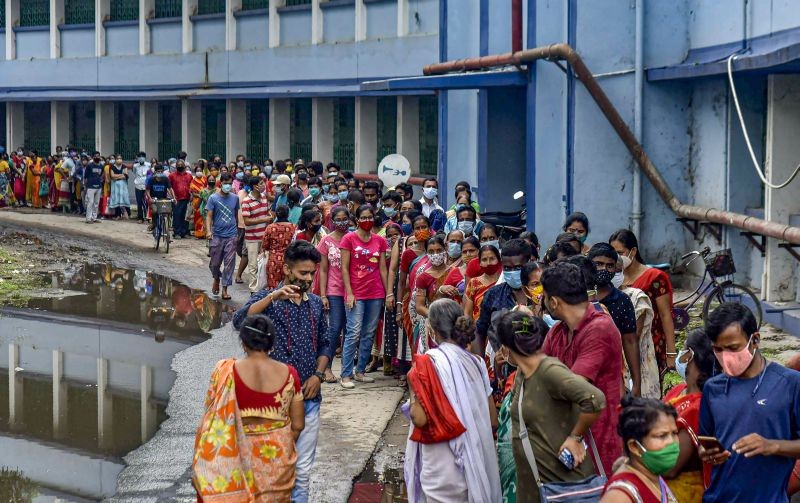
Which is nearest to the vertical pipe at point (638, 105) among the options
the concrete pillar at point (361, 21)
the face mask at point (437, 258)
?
the face mask at point (437, 258)

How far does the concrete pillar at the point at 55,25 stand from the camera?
37.0 metres

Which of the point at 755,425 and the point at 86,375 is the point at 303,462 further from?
the point at 86,375

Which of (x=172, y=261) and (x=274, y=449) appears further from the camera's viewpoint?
(x=172, y=261)

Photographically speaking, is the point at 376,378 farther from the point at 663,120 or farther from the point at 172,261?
the point at 172,261

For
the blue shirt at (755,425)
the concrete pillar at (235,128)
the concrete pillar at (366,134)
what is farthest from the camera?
the concrete pillar at (235,128)

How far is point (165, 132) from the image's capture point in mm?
35531

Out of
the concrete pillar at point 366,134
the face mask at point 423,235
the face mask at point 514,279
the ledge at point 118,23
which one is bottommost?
the face mask at point 514,279

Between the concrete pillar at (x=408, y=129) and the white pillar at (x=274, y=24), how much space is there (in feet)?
16.3

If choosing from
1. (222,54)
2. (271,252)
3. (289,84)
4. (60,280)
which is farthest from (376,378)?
(222,54)

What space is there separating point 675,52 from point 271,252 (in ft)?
18.4

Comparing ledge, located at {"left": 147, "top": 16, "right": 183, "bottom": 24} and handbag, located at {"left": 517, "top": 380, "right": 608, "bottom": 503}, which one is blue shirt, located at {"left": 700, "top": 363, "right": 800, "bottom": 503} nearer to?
handbag, located at {"left": 517, "top": 380, "right": 608, "bottom": 503}

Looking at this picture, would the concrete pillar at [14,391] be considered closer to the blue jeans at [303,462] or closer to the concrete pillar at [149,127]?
the blue jeans at [303,462]

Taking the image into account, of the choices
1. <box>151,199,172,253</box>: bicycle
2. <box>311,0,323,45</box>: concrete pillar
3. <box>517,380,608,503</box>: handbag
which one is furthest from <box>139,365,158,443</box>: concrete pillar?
<box>311,0,323,45</box>: concrete pillar

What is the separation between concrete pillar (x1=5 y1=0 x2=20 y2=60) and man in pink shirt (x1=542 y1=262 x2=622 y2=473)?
34438 millimetres
